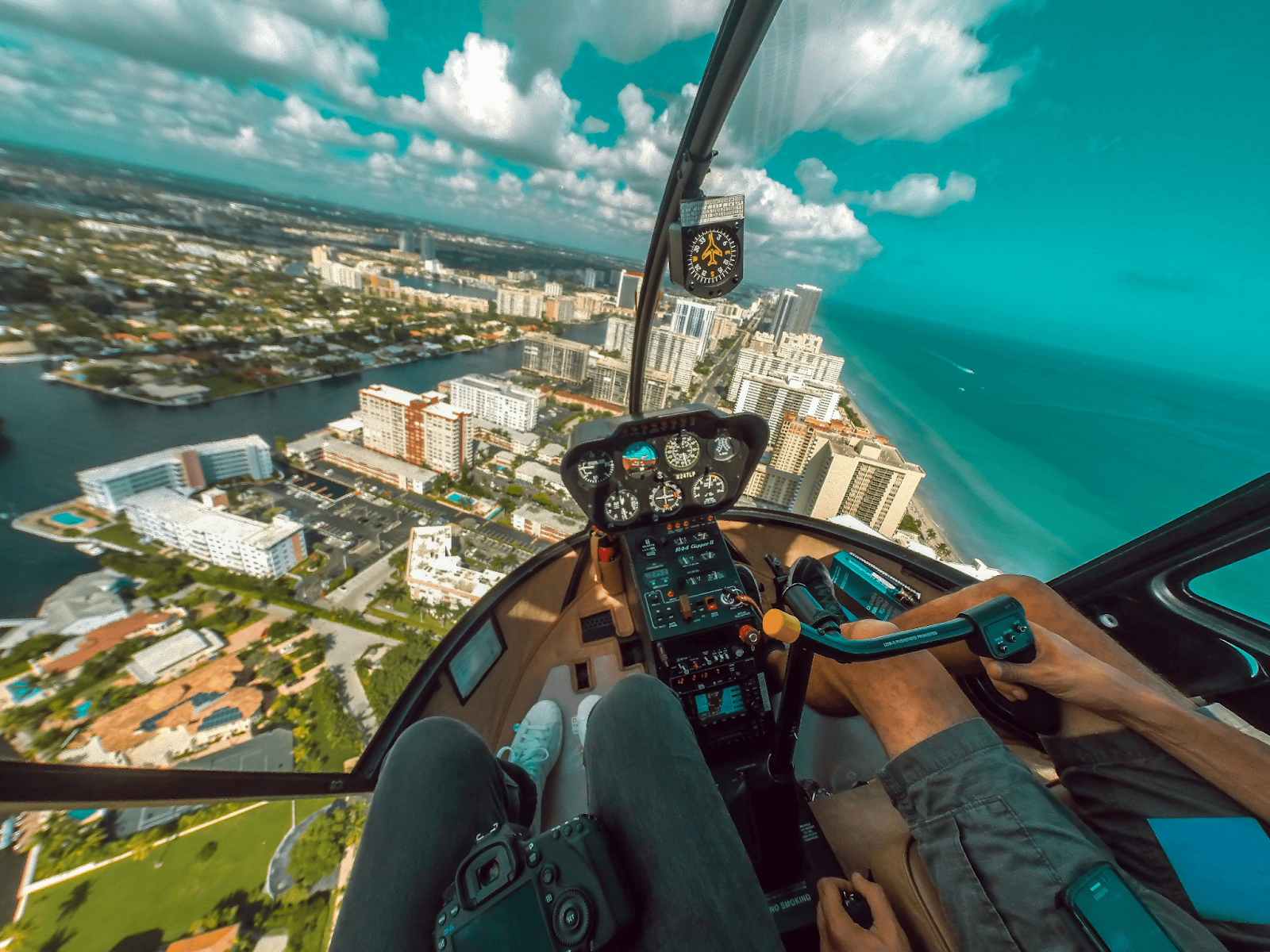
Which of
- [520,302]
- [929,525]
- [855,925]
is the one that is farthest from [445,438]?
[520,302]

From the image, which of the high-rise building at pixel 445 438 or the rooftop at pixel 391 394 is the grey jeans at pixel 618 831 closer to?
the high-rise building at pixel 445 438

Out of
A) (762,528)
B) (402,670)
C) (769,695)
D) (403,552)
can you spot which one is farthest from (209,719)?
(762,528)

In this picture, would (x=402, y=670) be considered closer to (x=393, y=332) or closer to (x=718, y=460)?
(x=718, y=460)

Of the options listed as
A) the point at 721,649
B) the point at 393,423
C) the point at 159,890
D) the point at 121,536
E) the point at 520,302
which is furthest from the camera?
the point at 520,302

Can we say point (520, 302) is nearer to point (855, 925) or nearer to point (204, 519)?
point (204, 519)

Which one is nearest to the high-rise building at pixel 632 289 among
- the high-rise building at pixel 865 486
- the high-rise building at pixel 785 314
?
the high-rise building at pixel 865 486

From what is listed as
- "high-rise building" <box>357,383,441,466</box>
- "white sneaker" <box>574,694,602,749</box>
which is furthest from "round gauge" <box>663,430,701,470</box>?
"high-rise building" <box>357,383,441,466</box>

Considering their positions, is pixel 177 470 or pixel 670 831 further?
pixel 177 470
